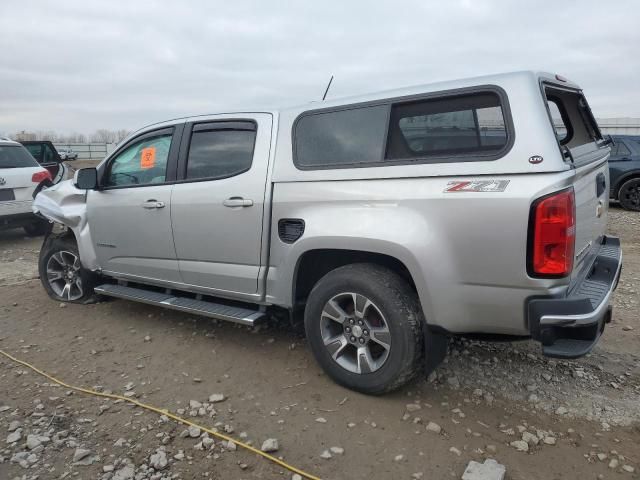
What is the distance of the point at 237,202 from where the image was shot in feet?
11.7

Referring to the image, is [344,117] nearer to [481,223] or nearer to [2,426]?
[481,223]

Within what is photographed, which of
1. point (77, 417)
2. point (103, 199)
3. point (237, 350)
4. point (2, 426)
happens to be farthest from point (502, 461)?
point (103, 199)

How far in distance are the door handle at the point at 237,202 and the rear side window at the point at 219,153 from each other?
0.20m

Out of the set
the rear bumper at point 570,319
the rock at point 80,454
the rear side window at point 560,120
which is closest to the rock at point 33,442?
the rock at point 80,454

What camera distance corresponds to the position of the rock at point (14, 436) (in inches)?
112

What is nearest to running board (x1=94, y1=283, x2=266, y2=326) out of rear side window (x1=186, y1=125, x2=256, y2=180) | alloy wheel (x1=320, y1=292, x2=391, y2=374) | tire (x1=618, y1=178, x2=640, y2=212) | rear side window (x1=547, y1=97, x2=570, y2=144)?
alloy wheel (x1=320, y1=292, x2=391, y2=374)

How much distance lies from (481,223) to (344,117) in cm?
119

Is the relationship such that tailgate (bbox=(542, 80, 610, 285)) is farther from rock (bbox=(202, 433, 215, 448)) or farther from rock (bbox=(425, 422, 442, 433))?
rock (bbox=(202, 433, 215, 448))

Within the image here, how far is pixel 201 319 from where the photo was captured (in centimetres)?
463

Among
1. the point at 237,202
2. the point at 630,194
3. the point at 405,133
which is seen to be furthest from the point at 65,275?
the point at 630,194

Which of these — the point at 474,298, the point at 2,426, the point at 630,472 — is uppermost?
the point at 474,298

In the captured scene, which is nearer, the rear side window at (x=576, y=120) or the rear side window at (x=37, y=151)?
the rear side window at (x=576, y=120)

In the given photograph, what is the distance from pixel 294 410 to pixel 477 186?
171 cm

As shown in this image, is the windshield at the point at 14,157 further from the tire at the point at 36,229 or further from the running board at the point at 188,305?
the running board at the point at 188,305
